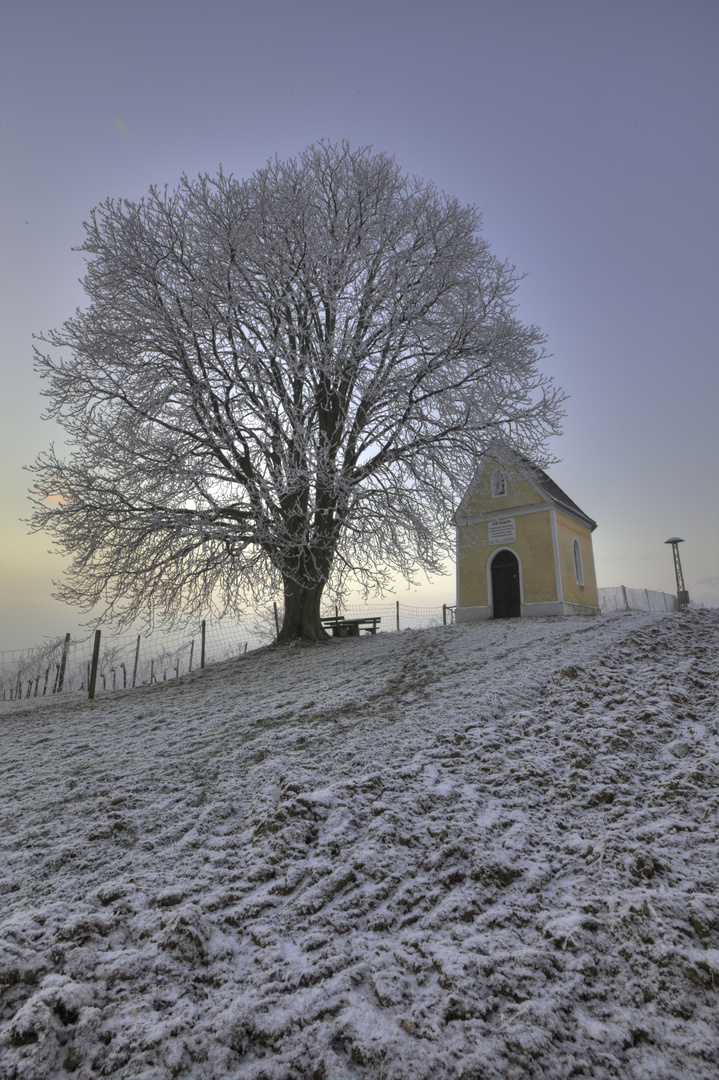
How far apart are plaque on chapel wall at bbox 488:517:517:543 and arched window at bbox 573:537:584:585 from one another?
9.93 feet

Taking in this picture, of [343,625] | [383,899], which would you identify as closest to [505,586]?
[343,625]

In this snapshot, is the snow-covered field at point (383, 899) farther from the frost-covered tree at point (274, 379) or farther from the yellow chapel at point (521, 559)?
the yellow chapel at point (521, 559)

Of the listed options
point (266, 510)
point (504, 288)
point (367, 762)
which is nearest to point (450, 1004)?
point (367, 762)

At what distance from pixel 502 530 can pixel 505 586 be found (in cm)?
209

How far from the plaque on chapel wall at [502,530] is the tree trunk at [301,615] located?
8543 mm

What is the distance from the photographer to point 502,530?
19141 millimetres

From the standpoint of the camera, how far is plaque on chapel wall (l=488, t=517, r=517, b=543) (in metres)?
18.9

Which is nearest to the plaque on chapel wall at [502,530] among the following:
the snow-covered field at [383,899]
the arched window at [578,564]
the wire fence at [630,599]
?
the arched window at [578,564]

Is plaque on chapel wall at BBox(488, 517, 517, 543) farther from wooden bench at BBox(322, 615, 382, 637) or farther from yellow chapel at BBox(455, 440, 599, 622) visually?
wooden bench at BBox(322, 615, 382, 637)

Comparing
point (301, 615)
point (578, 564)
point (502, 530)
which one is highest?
point (502, 530)

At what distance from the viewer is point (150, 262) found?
10.6 metres

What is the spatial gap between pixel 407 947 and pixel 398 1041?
474 millimetres

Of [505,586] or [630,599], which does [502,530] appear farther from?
[630,599]

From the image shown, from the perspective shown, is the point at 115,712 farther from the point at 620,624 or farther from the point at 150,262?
the point at 620,624
